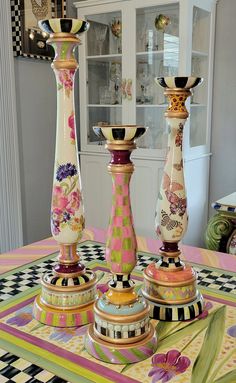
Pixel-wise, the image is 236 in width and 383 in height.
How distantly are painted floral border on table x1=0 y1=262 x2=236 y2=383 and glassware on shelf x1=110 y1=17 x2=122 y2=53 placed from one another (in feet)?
7.64

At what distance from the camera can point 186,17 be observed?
2.58m

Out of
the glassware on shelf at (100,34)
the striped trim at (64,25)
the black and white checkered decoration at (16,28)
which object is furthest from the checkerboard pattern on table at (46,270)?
the glassware on shelf at (100,34)

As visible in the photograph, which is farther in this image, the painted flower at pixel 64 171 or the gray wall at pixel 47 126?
the gray wall at pixel 47 126

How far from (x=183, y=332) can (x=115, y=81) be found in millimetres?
2404

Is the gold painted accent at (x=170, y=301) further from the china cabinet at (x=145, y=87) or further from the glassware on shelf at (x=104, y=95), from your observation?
the glassware on shelf at (x=104, y=95)

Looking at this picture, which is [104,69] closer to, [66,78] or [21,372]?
[66,78]

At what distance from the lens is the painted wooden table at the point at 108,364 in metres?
0.72

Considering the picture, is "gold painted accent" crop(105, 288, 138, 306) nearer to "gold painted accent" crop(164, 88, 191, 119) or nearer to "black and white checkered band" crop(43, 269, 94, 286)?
"black and white checkered band" crop(43, 269, 94, 286)

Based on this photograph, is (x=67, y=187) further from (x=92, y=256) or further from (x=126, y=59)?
(x=126, y=59)

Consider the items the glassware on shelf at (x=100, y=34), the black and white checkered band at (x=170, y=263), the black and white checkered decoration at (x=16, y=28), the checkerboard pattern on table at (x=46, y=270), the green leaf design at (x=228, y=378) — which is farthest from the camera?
the glassware on shelf at (x=100, y=34)

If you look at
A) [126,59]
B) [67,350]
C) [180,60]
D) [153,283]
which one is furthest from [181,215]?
[126,59]

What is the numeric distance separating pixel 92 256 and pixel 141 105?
5.94 feet

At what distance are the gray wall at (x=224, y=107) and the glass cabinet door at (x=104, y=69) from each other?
2.18 ft

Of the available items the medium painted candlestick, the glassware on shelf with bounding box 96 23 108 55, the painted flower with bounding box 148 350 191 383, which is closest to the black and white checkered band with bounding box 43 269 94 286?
the medium painted candlestick
